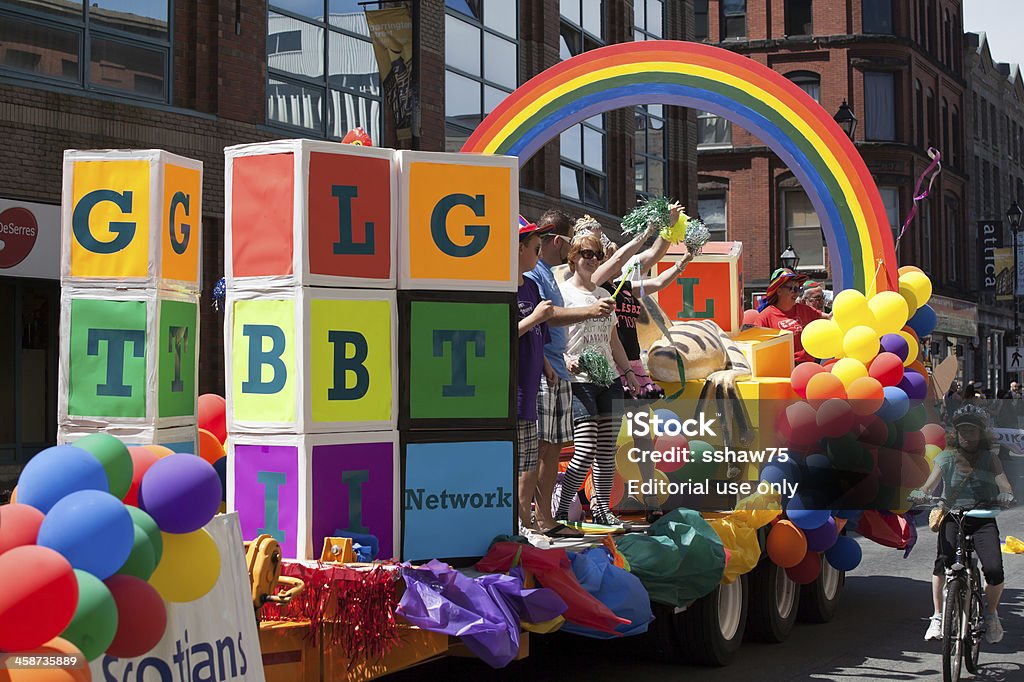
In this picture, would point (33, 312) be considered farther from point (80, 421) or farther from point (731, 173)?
point (731, 173)

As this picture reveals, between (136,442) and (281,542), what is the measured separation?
0.93 meters

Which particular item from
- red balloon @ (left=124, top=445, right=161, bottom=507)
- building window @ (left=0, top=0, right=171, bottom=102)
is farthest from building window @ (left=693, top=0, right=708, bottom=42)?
red balloon @ (left=124, top=445, right=161, bottom=507)

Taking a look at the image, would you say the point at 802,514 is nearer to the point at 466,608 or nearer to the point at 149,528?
the point at 466,608

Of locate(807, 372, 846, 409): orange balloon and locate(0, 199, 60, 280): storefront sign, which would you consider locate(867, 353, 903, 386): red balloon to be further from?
locate(0, 199, 60, 280): storefront sign

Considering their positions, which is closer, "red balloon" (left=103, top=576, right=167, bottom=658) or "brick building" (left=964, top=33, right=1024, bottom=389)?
"red balloon" (left=103, top=576, right=167, bottom=658)

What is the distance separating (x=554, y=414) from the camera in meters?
8.11

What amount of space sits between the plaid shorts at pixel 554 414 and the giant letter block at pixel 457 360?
1251 mm

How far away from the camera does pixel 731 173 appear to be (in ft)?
156

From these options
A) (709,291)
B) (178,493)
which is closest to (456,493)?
(178,493)

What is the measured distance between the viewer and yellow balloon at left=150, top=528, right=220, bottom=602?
420cm

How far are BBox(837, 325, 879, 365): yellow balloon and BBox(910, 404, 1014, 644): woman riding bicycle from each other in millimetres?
852

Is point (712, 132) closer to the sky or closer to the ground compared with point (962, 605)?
closer to the sky

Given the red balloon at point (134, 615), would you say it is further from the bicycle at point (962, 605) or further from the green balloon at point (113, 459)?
the bicycle at point (962, 605)

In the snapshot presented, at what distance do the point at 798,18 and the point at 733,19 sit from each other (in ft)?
7.28
